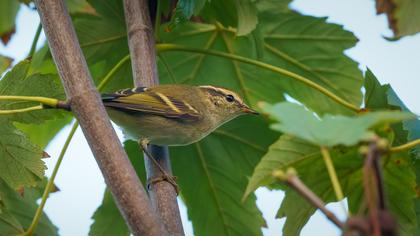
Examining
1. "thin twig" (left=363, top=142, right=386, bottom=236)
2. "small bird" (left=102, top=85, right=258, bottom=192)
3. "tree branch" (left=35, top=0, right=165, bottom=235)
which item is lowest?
"thin twig" (left=363, top=142, right=386, bottom=236)

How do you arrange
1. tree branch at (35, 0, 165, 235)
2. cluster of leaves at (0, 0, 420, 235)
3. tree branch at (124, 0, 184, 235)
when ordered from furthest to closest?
tree branch at (124, 0, 184, 235), cluster of leaves at (0, 0, 420, 235), tree branch at (35, 0, 165, 235)

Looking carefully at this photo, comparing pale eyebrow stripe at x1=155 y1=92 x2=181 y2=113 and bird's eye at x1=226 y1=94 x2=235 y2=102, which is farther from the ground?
pale eyebrow stripe at x1=155 y1=92 x2=181 y2=113

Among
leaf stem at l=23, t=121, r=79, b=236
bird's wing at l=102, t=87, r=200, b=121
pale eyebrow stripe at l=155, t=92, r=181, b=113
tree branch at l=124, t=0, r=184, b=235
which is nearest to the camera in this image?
tree branch at l=124, t=0, r=184, b=235

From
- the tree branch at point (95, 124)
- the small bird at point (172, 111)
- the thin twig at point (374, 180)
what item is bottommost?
the thin twig at point (374, 180)

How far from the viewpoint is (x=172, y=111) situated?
3.48 metres

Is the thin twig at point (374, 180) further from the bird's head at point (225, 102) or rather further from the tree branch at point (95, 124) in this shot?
the bird's head at point (225, 102)

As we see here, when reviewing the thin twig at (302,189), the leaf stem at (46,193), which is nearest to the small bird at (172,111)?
the leaf stem at (46,193)

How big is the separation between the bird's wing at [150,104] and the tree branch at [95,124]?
77cm

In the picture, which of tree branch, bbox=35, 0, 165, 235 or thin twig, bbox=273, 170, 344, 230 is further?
tree branch, bbox=35, 0, 165, 235

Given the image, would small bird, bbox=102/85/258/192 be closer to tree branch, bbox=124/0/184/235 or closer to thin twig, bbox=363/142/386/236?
tree branch, bbox=124/0/184/235

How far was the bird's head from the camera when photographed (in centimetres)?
340

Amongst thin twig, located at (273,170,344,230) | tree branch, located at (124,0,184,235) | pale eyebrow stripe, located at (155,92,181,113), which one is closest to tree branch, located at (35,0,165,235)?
tree branch, located at (124,0,184,235)

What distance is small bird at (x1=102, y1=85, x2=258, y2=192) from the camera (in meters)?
3.05

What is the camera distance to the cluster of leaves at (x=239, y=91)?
200cm
